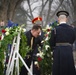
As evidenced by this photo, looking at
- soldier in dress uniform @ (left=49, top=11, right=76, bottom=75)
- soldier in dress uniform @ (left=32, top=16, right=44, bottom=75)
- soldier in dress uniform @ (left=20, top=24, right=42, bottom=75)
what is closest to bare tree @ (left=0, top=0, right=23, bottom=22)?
soldier in dress uniform @ (left=32, top=16, right=44, bottom=75)

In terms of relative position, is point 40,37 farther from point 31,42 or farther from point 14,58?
point 14,58

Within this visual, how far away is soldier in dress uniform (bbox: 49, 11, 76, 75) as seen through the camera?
254 inches

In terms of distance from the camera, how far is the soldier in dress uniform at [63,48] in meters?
6.44

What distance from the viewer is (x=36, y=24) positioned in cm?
782

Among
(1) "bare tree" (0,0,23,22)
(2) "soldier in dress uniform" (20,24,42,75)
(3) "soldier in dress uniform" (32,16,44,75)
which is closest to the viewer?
(2) "soldier in dress uniform" (20,24,42,75)

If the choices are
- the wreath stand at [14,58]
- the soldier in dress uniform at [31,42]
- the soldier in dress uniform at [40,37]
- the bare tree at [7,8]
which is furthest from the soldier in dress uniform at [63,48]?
the bare tree at [7,8]

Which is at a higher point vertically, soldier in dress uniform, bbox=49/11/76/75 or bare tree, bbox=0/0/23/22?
bare tree, bbox=0/0/23/22

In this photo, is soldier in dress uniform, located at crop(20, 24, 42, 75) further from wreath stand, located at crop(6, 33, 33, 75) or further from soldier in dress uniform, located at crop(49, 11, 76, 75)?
soldier in dress uniform, located at crop(49, 11, 76, 75)

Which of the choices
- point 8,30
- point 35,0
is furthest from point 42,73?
point 35,0

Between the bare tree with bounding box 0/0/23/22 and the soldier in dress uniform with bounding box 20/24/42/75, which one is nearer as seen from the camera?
the soldier in dress uniform with bounding box 20/24/42/75

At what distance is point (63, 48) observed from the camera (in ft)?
21.2

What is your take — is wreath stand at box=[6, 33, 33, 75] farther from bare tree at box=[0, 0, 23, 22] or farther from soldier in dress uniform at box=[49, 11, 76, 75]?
bare tree at box=[0, 0, 23, 22]

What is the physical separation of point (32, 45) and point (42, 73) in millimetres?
745

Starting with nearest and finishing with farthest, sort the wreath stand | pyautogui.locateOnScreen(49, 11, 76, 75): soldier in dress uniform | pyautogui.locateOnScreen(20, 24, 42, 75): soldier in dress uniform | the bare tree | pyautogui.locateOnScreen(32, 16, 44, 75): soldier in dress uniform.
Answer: pyautogui.locateOnScreen(49, 11, 76, 75): soldier in dress uniform, the wreath stand, pyautogui.locateOnScreen(20, 24, 42, 75): soldier in dress uniform, pyautogui.locateOnScreen(32, 16, 44, 75): soldier in dress uniform, the bare tree
